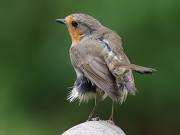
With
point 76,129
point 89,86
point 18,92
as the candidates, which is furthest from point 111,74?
point 18,92

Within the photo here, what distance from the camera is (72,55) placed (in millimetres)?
6375

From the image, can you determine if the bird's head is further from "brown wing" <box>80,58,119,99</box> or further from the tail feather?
the tail feather

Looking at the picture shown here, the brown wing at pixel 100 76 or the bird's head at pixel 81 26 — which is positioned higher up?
the bird's head at pixel 81 26

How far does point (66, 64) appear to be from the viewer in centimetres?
758

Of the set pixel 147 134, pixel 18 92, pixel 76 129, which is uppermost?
pixel 76 129

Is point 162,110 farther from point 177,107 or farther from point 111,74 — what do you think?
point 111,74

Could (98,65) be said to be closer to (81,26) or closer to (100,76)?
(100,76)

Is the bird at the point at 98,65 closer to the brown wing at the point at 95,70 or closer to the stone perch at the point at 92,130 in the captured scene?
the brown wing at the point at 95,70

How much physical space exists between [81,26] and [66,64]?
1.01 meters

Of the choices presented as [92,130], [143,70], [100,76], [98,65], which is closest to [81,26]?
[98,65]

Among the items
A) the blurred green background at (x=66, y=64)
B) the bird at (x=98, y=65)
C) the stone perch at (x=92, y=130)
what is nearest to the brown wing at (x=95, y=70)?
the bird at (x=98, y=65)

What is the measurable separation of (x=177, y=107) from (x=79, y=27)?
1472 millimetres

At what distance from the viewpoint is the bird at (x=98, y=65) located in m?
5.62

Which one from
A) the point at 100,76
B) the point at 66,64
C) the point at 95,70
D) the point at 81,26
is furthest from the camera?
the point at 66,64
